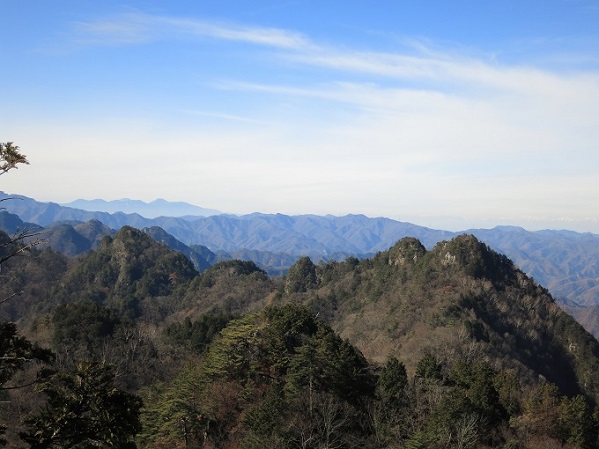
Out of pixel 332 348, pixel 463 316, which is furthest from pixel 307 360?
pixel 463 316

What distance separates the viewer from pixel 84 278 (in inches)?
3738

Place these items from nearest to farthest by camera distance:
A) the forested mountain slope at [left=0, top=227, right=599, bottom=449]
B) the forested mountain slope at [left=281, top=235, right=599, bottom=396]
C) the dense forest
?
the dense forest < the forested mountain slope at [left=0, top=227, right=599, bottom=449] < the forested mountain slope at [left=281, top=235, right=599, bottom=396]

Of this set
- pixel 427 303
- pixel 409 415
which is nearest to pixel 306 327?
pixel 409 415

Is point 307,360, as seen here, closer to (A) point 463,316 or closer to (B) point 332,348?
(B) point 332,348

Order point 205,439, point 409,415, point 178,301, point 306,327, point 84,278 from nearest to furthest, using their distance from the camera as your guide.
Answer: point 205,439
point 409,415
point 306,327
point 178,301
point 84,278

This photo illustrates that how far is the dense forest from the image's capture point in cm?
1050

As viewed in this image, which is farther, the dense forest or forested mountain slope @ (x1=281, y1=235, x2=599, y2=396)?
forested mountain slope @ (x1=281, y1=235, x2=599, y2=396)

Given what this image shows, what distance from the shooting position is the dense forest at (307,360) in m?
10.5

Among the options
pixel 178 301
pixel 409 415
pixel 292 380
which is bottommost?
pixel 178 301

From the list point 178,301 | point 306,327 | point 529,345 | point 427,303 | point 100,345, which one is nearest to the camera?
point 306,327

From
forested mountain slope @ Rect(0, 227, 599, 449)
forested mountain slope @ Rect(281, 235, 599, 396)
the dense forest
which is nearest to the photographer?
the dense forest

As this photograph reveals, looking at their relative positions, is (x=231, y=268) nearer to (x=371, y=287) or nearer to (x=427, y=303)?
(x=371, y=287)

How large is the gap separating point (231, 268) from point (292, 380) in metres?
71.8

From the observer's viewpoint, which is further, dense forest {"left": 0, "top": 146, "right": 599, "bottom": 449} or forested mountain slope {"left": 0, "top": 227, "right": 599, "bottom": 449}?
forested mountain slope {"left": 0, "top": 227, "right": 599, "bottom": 449}
